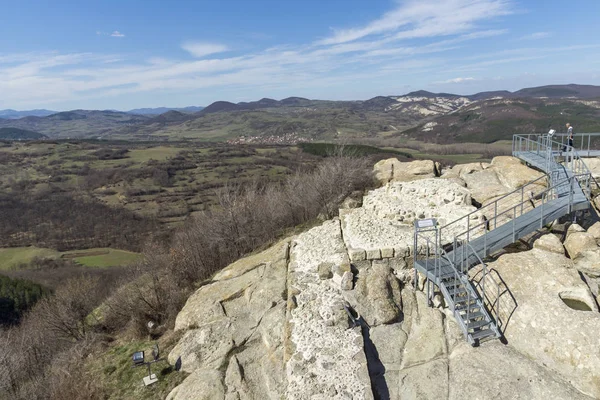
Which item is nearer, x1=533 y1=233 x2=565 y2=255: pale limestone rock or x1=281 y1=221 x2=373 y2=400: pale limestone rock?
x1=281 y1=221 x2=373 y2=400: pale limestone rock

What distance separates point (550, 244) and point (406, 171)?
13.5 meters

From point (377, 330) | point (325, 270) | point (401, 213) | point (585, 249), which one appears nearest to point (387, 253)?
point (325, 270)

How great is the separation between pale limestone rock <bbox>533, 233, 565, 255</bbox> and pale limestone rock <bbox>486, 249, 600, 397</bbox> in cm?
38

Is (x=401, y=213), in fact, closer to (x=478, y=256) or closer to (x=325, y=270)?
(x=325, y=270)

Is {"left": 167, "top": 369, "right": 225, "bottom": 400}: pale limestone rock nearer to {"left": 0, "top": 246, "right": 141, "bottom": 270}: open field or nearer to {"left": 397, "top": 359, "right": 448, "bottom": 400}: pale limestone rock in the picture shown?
{"left": 397, "top": 359, "right": 448, "bottom": 400}: pale limestone rock

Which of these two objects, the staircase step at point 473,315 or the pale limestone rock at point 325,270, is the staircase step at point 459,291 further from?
the pale limestone rock at point 325,270

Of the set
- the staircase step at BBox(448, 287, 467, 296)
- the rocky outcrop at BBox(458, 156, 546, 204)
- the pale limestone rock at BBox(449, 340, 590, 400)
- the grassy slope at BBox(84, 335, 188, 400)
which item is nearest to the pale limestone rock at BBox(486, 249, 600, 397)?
the pale limestone rock at BBox(449, 340, 590, 400)

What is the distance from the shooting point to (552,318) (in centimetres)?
1096

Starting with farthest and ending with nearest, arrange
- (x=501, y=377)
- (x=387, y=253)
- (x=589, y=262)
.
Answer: (x=387, y=253) → (x=589, y=262) → (x=501, y=377)

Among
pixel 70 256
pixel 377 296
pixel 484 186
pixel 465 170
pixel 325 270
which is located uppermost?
pixel 465 170

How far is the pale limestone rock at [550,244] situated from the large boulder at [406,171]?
11438mm

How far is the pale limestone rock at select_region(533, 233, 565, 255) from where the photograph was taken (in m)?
13.4

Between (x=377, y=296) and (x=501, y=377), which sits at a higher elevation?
(x=377, y=296)

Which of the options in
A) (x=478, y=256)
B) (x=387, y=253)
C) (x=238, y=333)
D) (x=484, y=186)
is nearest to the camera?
(x=478, y=256)
